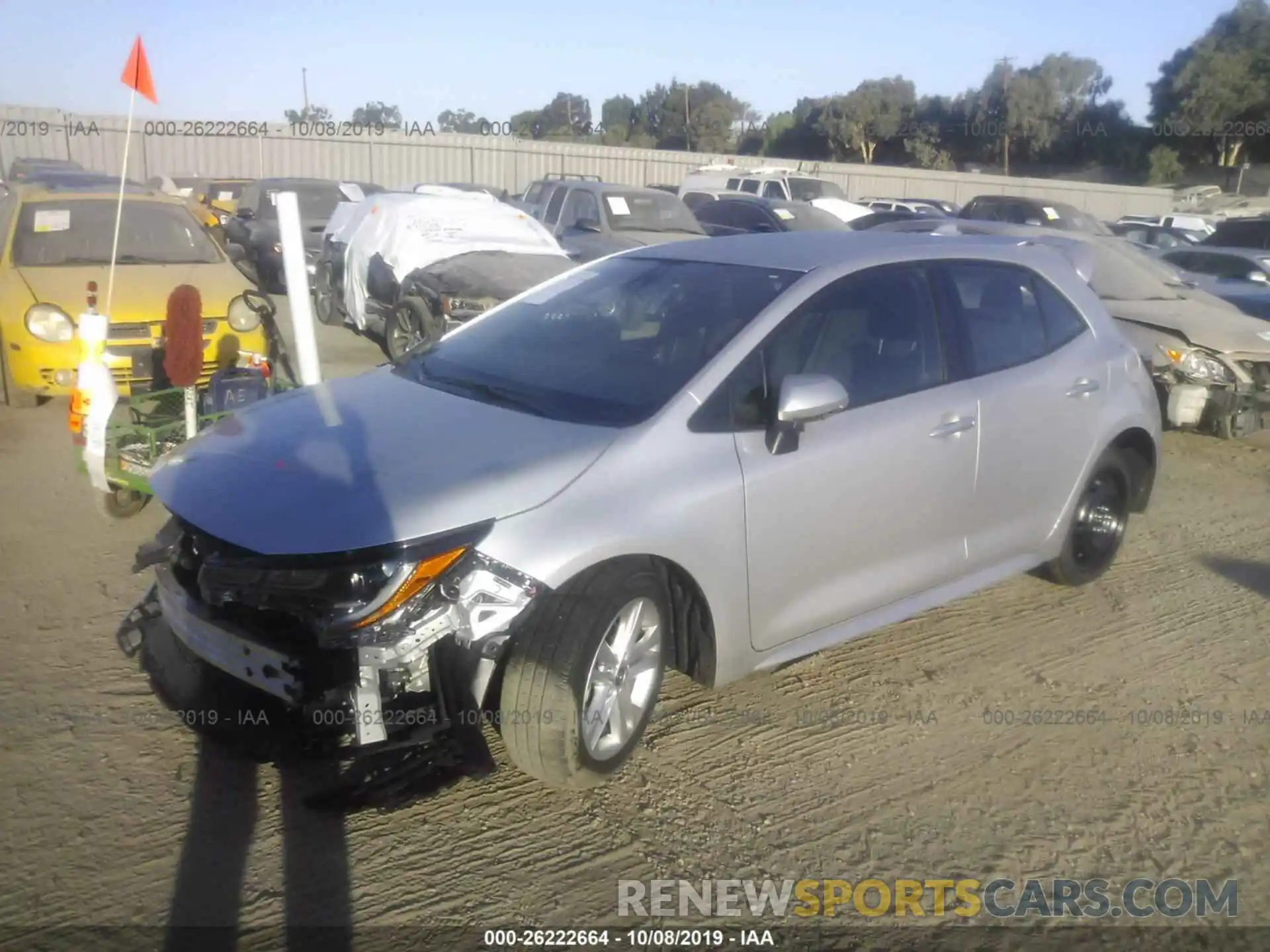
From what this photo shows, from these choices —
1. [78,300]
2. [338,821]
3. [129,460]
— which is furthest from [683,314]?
[78,300]

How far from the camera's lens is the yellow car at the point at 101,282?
721cm

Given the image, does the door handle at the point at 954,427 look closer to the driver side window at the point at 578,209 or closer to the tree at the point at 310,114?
the driver side window at the point at 578,209

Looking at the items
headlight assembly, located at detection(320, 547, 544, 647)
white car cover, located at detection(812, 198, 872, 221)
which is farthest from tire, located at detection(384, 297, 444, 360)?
white car cover, located at detection(812, 198, 872, 221)

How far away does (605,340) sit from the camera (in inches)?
170

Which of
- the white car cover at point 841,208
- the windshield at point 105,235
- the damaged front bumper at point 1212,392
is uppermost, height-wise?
the white car cover at point 841,208

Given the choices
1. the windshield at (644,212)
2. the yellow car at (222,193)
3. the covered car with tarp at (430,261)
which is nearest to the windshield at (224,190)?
the yellow car at (222,193)

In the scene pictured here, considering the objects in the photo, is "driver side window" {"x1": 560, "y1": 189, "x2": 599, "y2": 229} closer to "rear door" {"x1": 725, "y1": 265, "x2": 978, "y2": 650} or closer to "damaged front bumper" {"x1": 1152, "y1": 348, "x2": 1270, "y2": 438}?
"damaged front bumper" {"x1": 1152, "y1": 348, "x2": 1270, "y2": 438}

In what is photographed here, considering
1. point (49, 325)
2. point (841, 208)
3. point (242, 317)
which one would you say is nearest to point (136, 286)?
point (49, 325)

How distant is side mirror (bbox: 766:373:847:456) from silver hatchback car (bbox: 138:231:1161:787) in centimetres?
1

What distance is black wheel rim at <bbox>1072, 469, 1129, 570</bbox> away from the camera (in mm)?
5367

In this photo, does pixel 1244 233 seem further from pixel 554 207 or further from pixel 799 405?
pixel 799 405

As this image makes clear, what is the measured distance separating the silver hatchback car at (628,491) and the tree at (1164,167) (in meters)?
52.4

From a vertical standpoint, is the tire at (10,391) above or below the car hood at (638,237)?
below

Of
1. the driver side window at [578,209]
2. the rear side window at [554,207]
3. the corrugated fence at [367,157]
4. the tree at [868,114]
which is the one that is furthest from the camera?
the tree at [868,114]
